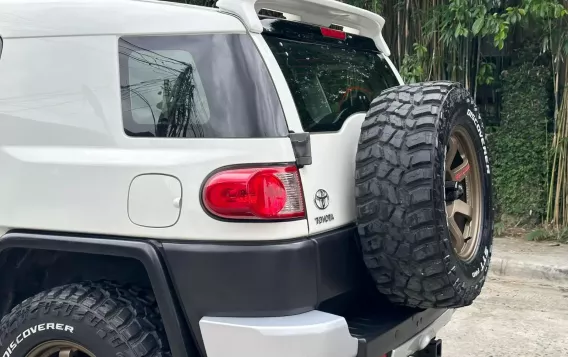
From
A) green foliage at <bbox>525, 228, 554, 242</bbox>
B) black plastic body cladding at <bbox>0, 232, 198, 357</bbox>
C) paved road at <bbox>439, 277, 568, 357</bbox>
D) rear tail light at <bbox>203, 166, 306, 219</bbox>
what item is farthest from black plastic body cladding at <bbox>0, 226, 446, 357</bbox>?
green foliage at <bbox>525, 228, 554, 242</bbox>

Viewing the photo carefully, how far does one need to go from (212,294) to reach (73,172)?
2.28 ft

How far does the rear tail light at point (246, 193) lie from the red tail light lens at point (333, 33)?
3.04ft

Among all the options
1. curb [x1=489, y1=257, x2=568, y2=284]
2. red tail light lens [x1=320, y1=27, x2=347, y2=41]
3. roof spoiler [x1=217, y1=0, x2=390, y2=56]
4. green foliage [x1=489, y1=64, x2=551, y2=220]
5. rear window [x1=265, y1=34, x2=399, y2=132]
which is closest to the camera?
roof spoiler [x1=217, y1=0, x2=390, y2=56]

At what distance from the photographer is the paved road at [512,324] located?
13.1 feet

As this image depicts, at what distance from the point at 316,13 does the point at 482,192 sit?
110 centimetres

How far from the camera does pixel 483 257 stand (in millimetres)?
2822

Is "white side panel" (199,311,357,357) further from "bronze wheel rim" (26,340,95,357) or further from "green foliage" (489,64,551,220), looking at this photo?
"green foliage" (489,64,551,220)

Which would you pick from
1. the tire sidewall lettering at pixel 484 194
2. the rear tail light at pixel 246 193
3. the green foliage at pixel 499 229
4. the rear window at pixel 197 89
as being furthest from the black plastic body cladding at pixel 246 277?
the green foliage at pixel 499 229

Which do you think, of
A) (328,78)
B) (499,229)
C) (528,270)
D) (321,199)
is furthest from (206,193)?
(499,229)

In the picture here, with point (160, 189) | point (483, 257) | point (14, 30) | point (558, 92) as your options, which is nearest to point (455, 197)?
point (483, 257)

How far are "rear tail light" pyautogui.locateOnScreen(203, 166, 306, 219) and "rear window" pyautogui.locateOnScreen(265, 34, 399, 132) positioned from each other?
0.97 feet

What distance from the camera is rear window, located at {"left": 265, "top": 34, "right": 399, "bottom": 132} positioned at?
8.18ft

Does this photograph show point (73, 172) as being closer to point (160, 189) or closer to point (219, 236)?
point (160, 189)

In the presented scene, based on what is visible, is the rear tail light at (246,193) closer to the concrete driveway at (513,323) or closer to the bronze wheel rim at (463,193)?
the bronze wheel rim at (463,193)
